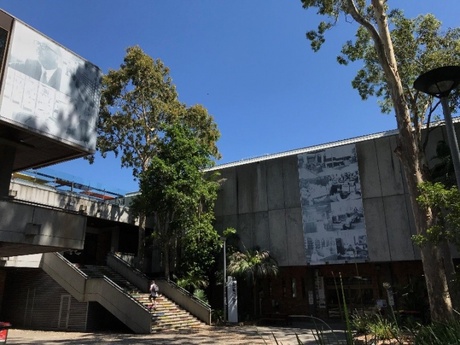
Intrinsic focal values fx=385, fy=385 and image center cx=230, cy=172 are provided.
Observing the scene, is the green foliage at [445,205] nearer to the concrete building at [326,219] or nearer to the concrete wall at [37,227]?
the concrete building at [326,219]

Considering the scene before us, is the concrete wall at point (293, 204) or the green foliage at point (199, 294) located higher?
the concrete wall at point (293, 204)

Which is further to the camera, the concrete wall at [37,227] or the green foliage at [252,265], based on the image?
the green foliage at [252,265]

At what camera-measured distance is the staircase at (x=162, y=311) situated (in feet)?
55.1

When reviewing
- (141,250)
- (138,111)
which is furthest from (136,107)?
(141,250)

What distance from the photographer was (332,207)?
2045cm

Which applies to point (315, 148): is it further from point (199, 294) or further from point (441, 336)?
point (441, 336)

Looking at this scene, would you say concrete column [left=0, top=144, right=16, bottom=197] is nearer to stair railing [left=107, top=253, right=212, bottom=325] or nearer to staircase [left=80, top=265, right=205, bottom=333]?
staircase [left=80, top=265, right=205, bottom=333]

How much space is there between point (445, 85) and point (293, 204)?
52.7 feet

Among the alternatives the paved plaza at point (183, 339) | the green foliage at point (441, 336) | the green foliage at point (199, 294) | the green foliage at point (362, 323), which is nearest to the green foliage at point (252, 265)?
the green foliage at point (199, 294)

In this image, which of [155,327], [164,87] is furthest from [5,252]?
[164,87]

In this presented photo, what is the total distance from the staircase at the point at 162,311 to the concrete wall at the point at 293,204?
5833 mm

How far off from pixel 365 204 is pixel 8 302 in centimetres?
1944

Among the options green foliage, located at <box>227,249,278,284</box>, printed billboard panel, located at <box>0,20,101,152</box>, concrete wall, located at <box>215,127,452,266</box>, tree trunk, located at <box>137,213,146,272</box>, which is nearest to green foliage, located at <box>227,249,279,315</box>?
green foliage, located at <box>227,249,278,284</box>

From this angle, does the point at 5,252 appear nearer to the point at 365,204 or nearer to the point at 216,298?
the point at 216,298
